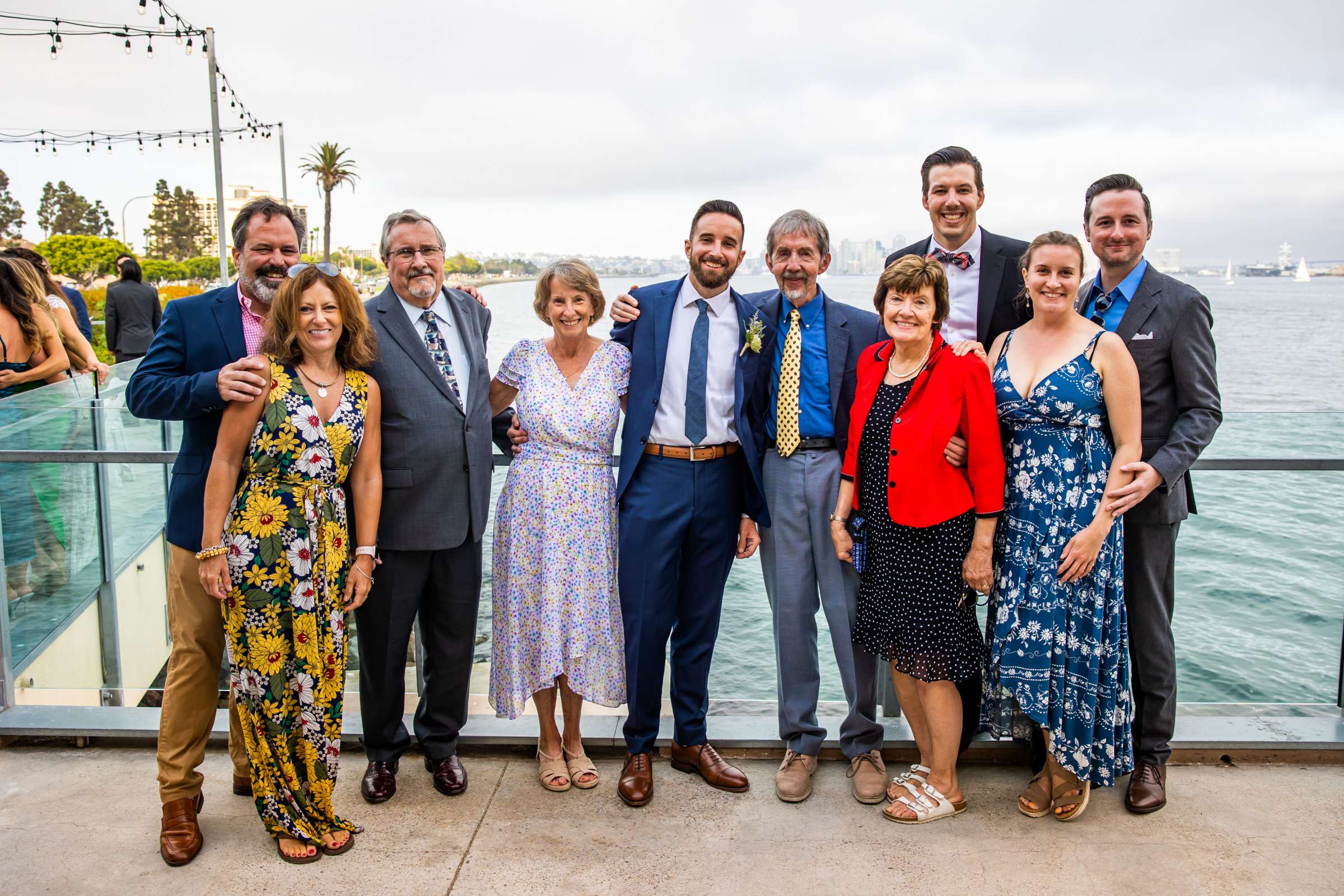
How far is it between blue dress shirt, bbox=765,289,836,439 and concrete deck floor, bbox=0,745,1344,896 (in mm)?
1307

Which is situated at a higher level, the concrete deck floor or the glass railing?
the glass railing

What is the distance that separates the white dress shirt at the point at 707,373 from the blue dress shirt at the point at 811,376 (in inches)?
6.0

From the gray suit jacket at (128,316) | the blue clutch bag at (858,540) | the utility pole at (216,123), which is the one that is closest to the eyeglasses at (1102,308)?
the blue clutch bag at (858,540)

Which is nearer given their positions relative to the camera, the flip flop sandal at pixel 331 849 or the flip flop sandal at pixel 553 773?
the flip flop sandal at pixel 331 849

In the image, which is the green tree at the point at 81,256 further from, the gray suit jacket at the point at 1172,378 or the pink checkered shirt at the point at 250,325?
the gray suit jacket at the point at 1172,378

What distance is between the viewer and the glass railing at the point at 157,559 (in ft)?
12.4

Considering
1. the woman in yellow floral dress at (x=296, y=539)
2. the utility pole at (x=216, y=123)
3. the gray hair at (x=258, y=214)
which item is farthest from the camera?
the utility pole at (x=216, y=123)

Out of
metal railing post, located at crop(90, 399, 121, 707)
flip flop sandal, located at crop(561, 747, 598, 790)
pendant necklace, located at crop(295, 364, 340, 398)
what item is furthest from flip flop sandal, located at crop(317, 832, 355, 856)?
metal railing post, located at crop(90, 399, 121, 707)

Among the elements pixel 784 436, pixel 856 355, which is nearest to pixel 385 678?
pixel 784 436

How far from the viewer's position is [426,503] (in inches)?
123

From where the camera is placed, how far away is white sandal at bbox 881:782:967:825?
123 inches

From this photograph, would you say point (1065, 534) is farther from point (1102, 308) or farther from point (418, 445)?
point (418, 445)

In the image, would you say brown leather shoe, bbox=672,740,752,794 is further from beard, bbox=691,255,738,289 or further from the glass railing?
beard, bbox=691,255,738,289

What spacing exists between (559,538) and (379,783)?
107cm
